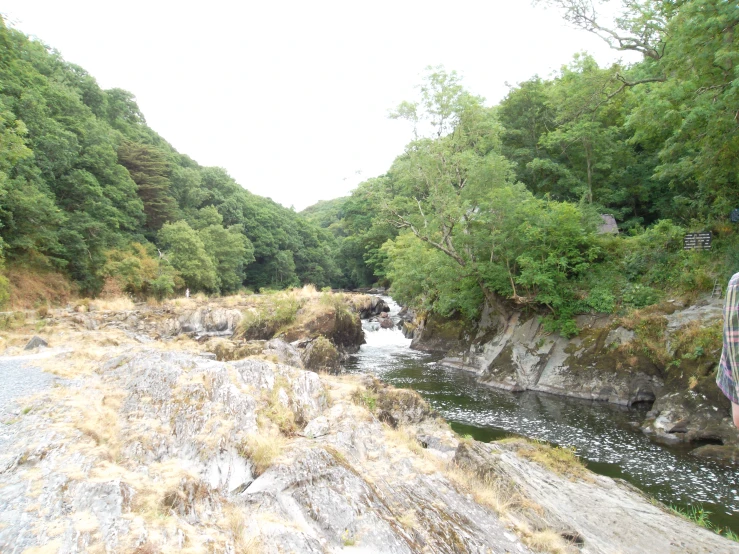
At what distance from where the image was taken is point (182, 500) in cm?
507

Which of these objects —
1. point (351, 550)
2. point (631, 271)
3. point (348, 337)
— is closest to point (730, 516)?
point (351, 550)

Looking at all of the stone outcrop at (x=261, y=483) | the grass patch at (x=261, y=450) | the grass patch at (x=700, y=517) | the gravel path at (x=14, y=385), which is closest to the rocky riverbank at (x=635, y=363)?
the grass patch at (x=700, y=517)

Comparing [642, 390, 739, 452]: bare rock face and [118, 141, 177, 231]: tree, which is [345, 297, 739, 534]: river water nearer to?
[642, 390, 739, 452]: bare rock face

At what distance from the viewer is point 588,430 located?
12.2 metres

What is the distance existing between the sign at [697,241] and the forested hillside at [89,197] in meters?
27.5

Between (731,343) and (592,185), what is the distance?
98.6 ft

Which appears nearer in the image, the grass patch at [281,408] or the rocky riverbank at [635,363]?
the grass patch at [281,408]

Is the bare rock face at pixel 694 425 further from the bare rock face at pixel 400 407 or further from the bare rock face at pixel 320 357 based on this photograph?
the bare rock face at pixel 320 357

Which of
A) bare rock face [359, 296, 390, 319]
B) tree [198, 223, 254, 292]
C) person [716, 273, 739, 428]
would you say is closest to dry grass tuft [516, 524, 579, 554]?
person [716, 273, 739, 428]

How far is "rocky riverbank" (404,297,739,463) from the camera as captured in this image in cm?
1128

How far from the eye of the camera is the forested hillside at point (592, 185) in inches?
487

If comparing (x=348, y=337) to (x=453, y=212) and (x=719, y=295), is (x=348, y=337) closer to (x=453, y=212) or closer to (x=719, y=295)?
(x=453, y=212)

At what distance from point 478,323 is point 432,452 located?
575 inches

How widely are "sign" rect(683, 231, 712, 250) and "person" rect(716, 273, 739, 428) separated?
60.7 ft
